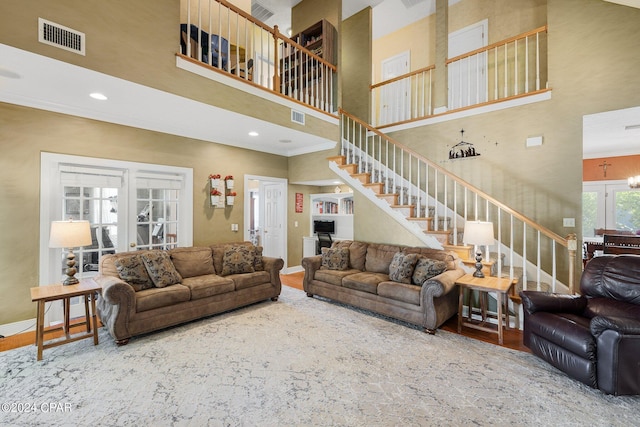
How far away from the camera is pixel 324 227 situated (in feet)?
22.6

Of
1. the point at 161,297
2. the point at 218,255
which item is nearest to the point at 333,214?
the point at 218,255

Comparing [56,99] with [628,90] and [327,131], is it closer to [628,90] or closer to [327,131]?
[327,131]

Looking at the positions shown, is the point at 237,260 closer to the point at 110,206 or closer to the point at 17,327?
the point at 110,206

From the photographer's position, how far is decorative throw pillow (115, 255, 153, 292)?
3.39 meters

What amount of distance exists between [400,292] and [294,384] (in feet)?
5.93

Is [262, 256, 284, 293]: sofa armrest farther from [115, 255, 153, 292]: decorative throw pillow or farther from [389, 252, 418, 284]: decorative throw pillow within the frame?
[389, 252, 418, 284]: decorative throw pillow

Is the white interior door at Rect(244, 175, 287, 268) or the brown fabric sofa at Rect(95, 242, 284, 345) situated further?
the white interior door at Rect(244, 175, 287, 268)

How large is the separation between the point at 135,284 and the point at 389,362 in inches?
120

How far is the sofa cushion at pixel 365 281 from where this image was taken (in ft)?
12.9

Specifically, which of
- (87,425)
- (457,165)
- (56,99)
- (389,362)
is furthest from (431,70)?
(87,425)

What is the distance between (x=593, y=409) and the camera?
6.77 ft

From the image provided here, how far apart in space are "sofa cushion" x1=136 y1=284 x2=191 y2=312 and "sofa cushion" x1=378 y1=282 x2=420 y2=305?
2507 mm

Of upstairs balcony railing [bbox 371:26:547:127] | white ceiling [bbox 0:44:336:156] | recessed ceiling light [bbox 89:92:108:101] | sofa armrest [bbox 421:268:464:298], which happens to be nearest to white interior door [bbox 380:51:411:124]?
upstairs balcony railing [bbox 371:26:547:127]

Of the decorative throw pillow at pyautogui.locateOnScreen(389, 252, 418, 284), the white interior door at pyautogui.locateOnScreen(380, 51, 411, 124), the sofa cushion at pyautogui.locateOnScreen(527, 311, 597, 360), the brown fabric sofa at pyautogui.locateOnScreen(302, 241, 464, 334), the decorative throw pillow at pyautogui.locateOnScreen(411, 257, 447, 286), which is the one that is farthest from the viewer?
the white interior door at pyautogui.locateOnScreen(380, 51, 411, 124)
